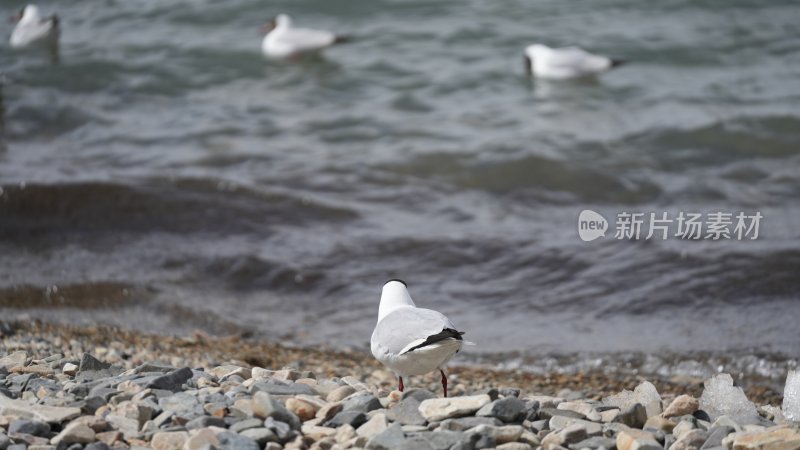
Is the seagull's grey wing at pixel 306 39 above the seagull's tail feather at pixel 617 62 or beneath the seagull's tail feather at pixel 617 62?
above

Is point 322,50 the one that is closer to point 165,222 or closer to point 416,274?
point 165,222

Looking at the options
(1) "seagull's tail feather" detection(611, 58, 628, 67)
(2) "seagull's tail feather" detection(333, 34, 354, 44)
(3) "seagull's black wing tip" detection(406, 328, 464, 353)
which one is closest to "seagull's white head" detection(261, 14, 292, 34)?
(2) "seagull's tail feather" detection(333, 34, 354, 44)

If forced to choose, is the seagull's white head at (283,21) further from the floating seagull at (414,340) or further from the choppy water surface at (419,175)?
the floating seagull at (414,340)

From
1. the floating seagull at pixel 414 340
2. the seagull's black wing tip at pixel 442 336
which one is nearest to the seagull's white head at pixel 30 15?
the floating seagull at pixel 414 340

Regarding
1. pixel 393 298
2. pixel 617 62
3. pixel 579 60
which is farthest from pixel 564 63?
pixel 393 298

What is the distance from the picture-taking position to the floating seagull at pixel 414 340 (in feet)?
11.9

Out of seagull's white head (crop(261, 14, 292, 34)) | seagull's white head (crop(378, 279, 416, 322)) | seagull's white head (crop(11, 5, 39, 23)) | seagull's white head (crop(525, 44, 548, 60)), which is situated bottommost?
seagull's white head (crop(378, 279, 416, 322))

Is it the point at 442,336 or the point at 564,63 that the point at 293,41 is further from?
the point at 442,336

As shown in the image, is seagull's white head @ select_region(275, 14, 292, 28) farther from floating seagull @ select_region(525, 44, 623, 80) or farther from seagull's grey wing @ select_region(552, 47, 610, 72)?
seagull's grey wing @ select_region(552, 47, 610, 72)

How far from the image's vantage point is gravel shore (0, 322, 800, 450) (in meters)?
3.42

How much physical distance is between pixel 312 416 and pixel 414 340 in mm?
429

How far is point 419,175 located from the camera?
9617 mm

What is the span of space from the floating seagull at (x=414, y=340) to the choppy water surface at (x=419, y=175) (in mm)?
2466

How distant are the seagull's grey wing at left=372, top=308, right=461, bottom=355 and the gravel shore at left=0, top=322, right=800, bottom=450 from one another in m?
0.19
